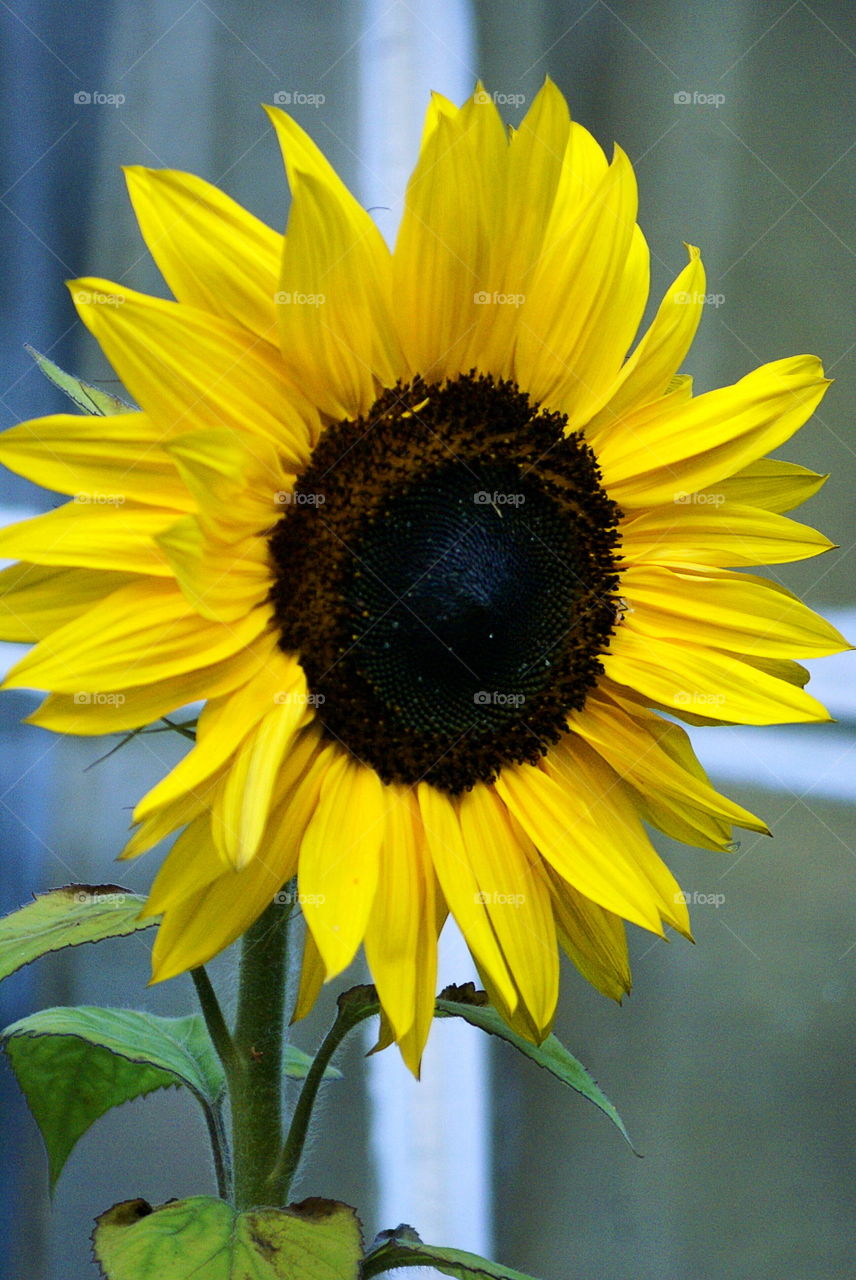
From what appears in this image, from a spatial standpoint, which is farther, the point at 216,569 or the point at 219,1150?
the point at 219,1150

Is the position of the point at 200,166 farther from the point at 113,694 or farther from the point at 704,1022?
the point at 704,1022

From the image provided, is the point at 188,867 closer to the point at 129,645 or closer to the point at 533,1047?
the point at 129,645

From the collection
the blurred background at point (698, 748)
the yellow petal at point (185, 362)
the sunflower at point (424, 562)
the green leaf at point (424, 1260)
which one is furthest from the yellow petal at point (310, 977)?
the blurred background at point (698, 748)

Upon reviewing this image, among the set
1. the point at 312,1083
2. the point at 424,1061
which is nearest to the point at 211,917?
the point at 312,1083

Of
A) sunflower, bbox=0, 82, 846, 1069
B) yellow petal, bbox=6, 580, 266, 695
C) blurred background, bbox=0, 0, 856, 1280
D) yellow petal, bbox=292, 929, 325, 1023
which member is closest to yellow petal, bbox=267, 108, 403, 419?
sunflower, bbox=0, 82, 846, 1069

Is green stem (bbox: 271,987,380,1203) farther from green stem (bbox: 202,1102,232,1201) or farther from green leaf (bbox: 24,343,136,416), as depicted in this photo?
green leaf (bbox: 24,343,136,416)
